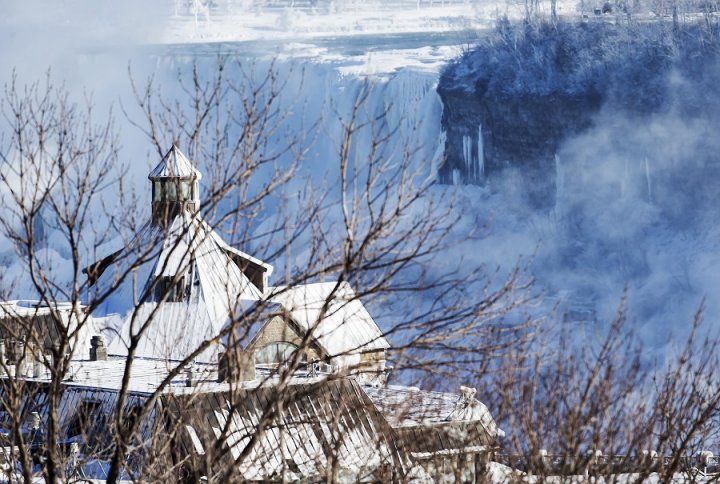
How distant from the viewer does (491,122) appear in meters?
98.2

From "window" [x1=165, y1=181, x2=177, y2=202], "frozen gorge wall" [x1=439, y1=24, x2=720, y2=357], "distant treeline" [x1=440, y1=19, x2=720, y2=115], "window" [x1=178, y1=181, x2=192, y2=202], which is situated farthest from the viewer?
"distant treeline" [x1=440, y1=19, x2=720, y2=115]

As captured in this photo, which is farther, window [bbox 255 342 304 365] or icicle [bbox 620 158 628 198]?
icicle [bbox 620 158 628 198]

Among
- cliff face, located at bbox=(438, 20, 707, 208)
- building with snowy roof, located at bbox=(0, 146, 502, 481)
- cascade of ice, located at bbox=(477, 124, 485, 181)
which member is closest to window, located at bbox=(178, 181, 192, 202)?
building with snowy roof, located at bbox=(0, 146, 502, 481)

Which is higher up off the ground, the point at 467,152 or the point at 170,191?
the point at 170,191

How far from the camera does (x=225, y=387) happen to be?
20828 mm

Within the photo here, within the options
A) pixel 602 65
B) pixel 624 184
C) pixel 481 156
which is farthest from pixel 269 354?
pixel 602 65

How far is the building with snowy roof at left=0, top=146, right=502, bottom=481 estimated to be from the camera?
35.6 ft

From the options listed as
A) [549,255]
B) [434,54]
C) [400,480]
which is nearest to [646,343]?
[549,255]

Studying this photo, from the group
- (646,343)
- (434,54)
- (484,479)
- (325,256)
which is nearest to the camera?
(325,256)

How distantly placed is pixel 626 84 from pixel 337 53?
23883 mm

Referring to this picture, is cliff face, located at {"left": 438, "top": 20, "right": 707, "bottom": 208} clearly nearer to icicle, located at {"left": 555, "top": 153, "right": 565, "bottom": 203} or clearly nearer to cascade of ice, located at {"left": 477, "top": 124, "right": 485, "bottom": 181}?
cascade of ice, located at {"left": 477, "top": 124, "right": 485, "bottom": 181}

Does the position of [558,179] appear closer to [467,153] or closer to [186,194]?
[467,153]

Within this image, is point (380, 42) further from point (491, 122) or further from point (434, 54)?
point (491, 122)

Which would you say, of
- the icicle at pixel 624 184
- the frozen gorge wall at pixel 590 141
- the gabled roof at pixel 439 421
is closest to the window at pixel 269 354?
the gabled roof at pixel 439 421
